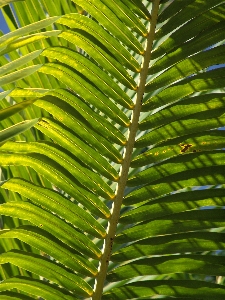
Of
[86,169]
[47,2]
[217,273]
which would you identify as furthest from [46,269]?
[47,2]

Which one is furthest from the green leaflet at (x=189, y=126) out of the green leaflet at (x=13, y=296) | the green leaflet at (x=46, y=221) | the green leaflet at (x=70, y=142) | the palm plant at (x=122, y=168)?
the green leaflet at (x=13, y=296)

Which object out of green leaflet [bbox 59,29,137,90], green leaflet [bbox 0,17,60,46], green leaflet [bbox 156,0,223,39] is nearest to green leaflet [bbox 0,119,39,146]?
green leaflet [bbox 0,17,60,46]

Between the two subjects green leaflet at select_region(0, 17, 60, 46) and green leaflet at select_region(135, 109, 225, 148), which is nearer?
green leaflet at select_region(0, 17, 60, 46)

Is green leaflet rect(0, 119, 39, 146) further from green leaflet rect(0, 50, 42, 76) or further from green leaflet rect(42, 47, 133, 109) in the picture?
green leaflet rect(42, 47, 133, 109)

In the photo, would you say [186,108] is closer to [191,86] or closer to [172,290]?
[191,86]

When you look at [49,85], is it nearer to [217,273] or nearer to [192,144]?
[192,144]
